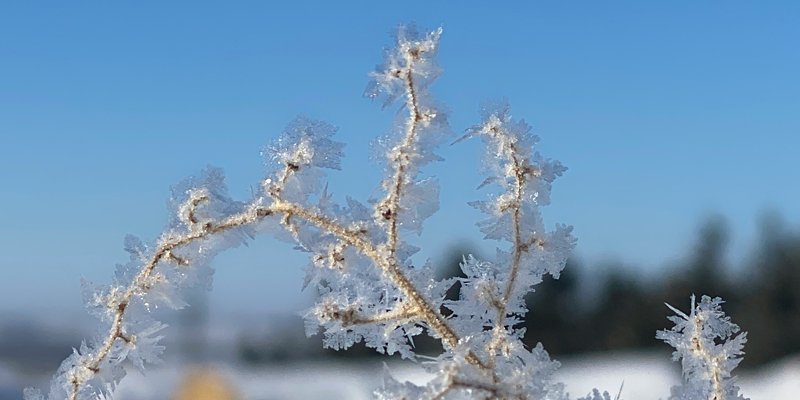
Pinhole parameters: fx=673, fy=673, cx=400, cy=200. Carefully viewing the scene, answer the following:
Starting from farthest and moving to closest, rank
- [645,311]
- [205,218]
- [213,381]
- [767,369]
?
[645,311] < [767,369] < [213,381] < [205,218]

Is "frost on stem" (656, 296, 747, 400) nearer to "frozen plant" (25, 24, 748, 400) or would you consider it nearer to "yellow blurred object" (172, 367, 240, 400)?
"frozen plant" (25, 24, 748, 400)

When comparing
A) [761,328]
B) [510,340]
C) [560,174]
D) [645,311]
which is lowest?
[510,340]

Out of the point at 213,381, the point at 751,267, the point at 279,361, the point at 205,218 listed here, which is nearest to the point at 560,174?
the point at 205,218

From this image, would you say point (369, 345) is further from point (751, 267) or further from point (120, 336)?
point (751, 267)

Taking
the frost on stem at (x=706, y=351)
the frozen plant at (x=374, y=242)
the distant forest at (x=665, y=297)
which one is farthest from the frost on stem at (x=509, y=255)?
the distant forest at (x=665, y=297)

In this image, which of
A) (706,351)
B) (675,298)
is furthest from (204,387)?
(675,298)
